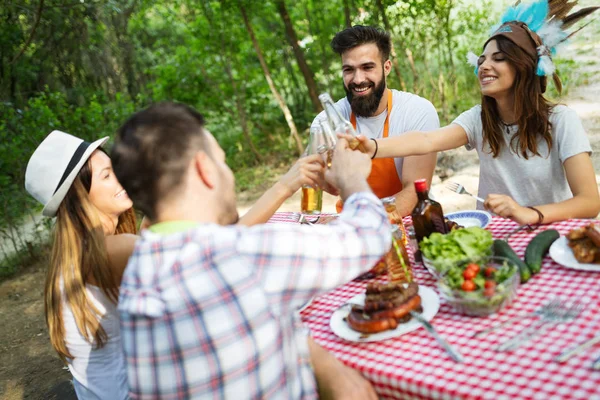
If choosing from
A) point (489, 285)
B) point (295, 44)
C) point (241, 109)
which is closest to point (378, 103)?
point (489, 285)

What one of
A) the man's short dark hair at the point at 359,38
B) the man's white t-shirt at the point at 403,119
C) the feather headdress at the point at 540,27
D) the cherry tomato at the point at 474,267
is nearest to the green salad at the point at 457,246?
the cherry tomato at the point at 474,267

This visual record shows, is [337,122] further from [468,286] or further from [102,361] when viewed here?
[102,361]

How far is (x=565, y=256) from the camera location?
1867mm

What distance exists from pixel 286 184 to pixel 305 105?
9251 millimetres

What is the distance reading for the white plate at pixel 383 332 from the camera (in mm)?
1624

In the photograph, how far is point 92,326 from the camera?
2131 mm

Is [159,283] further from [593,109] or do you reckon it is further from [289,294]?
[593,109]

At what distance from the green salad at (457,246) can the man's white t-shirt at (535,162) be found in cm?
103

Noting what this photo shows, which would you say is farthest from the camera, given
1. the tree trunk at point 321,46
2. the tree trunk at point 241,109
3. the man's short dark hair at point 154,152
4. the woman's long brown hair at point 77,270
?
the tree trunk at point 241,109

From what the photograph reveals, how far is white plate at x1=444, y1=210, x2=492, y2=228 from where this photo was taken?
7.88 feet

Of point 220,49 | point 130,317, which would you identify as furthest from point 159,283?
point 220,49

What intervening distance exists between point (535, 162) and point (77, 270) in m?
2.44

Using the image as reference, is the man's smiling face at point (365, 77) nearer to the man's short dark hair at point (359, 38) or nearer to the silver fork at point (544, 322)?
the man's short dark hair at point (359, 38)

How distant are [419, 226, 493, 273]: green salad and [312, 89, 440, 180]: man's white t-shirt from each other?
170 cm
